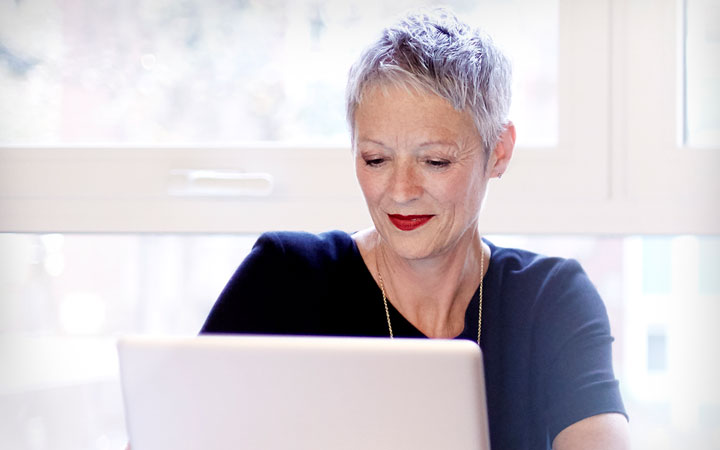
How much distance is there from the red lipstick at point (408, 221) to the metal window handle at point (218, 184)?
598 millimetres

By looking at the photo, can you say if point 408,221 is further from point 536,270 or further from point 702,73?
point 702,73

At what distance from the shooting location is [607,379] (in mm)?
1311

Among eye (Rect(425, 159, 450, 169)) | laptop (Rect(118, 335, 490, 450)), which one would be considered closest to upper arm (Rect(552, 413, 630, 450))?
eye (Rect(425, 159, 450, 169))

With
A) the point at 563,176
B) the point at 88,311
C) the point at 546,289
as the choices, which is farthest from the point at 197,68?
the point at 546,289

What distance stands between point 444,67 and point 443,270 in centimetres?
39

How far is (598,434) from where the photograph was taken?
4.24 feet

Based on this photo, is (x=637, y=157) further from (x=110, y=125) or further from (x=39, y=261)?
(x=39, y=261)

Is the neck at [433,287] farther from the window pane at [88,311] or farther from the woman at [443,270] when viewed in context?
the window pane at [88,311]

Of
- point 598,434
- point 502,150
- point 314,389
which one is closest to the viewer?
point 314,389

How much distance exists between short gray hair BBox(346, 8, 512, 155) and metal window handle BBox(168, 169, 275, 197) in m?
0.55

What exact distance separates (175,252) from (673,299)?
1.27 m

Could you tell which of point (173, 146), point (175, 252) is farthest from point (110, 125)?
point (175, 252)

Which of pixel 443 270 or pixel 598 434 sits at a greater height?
pixel 443 270

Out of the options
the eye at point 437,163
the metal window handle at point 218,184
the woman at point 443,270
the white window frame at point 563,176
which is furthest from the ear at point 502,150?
the metal window handle at point 218,184
